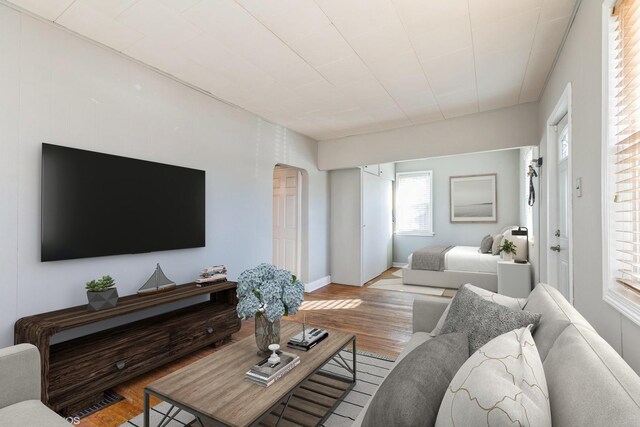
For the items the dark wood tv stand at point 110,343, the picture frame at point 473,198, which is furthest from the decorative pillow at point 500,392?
the picture frame at point 473,198

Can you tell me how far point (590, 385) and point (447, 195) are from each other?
692cm

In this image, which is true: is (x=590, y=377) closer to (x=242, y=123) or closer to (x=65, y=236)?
(x=65, y=236)

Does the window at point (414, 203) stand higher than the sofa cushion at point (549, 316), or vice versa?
the window at point (414, 203)

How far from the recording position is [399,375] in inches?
39.6

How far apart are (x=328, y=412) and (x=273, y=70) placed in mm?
2901

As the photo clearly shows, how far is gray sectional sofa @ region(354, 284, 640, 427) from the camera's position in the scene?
2.02 feet

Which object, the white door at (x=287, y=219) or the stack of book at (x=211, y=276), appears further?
the white door at (x=287, y=219)

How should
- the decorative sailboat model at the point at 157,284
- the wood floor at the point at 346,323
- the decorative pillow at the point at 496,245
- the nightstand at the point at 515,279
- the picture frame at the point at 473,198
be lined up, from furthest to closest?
the picture frame at the point at 473,198
the decorative pillow at the point at 496,245
the nightstand at the point at 515,279
the decorative sailboat model at the point at 157,284
the wood floor at the point at 346,323

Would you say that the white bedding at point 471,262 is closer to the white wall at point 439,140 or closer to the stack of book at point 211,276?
the white wall at point 439,140

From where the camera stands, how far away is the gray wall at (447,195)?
6.48 metres

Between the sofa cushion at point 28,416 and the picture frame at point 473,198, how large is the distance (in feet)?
23.5

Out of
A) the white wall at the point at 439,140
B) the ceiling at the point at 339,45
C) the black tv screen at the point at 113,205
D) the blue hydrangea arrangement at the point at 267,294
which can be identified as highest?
the ceiling at the point at 339,45

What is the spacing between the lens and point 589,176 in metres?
1.84

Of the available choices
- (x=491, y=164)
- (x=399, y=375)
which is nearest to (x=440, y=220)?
(x=491, y=164)
